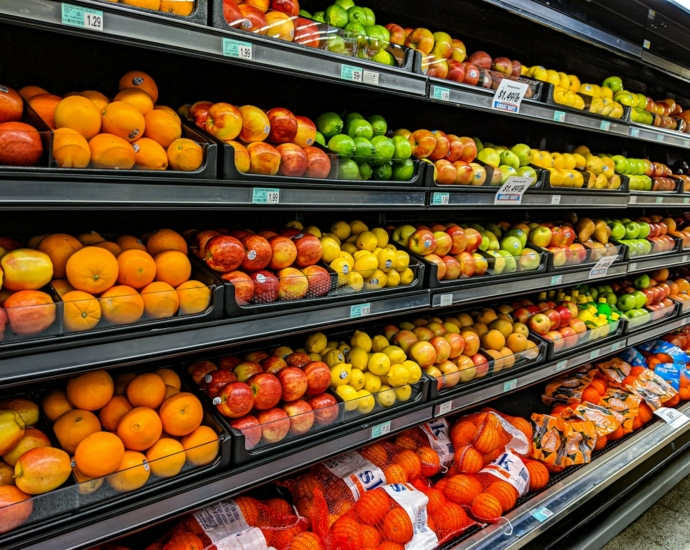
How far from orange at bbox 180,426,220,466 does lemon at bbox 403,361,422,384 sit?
84 cm

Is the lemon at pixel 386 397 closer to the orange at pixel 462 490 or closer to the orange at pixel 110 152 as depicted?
the orange at pixel 462 490

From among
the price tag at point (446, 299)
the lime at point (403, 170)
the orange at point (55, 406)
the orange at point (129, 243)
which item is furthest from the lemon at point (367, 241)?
the orange at point (55, 406)

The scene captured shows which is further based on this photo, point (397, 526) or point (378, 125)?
point (378, 125)

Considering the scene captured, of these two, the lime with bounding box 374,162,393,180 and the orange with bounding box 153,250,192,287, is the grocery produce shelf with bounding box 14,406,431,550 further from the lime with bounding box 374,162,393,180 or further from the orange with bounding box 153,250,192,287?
the lime with bounding box 374,162,393,180

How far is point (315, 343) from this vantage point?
197cm

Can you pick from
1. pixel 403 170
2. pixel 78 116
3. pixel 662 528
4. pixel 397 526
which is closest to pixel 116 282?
pixel 78 116

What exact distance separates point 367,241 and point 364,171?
1.03 ft

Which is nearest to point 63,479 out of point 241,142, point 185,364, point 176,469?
point 176,469

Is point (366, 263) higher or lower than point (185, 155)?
lower

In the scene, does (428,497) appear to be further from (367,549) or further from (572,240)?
(572,240)

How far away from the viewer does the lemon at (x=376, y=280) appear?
1838mm

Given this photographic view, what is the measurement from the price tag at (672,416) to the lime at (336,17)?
279cm

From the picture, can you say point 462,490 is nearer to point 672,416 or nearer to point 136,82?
point 672,416

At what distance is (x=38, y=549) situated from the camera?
3.84 ft
